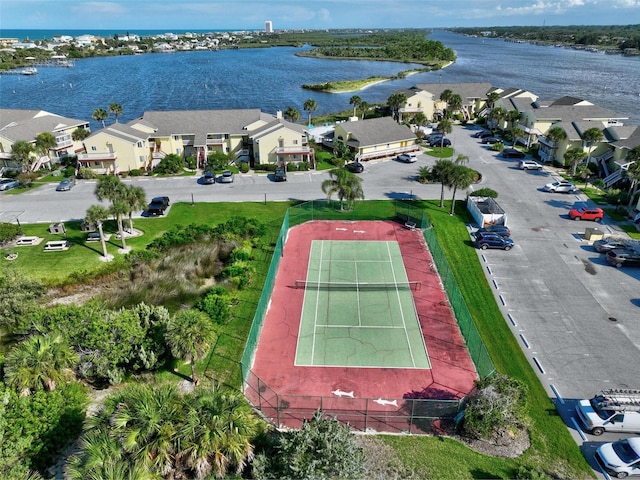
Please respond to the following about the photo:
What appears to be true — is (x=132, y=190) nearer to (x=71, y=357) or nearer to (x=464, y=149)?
(x=71, y=357)

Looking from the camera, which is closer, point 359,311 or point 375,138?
point 359,311

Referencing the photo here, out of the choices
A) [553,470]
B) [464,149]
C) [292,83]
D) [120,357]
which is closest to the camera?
[553,470]

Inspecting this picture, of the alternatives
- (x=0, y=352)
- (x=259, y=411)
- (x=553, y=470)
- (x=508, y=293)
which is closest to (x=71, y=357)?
(x=0, y=352)

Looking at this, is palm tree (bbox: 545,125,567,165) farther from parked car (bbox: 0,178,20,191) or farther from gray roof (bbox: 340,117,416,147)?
parked car (bbox: 0,178,20,191)

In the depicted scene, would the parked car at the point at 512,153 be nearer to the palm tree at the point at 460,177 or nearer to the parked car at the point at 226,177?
the palm tree at the point at 460,177

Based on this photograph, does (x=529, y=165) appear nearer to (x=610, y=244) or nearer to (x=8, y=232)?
(x=610, y=244)

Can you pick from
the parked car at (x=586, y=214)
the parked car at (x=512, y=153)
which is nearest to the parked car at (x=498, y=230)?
the parked car at (x=586, y=214)

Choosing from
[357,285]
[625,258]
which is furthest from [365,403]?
[625,258]
